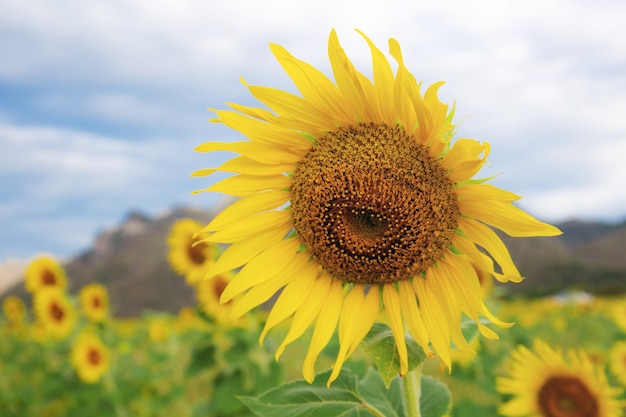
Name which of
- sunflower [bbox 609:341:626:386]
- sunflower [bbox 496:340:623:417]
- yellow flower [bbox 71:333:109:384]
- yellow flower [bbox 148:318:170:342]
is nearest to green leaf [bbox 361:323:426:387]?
sunflower [bbox 496:340:623:417]

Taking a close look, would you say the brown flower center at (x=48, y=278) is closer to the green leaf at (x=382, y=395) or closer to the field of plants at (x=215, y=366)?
the field of plants at (x=215, y=366)

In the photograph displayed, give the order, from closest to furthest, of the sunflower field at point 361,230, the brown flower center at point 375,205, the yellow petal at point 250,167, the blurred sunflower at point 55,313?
1. the sunflower field at point 361,230
2. the brown flower center at point 375,205
3. the yellow petal at point 250,167
4. the blurred sunflower at point 55,313

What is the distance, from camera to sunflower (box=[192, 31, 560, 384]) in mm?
1805

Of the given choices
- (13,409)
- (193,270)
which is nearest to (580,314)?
(193,270)

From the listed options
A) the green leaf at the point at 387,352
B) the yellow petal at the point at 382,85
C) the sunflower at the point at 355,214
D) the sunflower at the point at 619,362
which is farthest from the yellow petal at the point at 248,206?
the sunflower at the point at 619,362

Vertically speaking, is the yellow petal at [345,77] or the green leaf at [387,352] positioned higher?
the yellow petal at [345,77]

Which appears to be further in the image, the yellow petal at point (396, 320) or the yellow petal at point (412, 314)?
the yellow petal at point (412, 314)

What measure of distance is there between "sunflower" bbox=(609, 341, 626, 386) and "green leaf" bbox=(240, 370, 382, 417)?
395 cm

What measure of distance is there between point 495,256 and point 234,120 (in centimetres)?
96

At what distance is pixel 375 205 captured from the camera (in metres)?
1.91

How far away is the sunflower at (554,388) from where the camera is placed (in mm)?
3568

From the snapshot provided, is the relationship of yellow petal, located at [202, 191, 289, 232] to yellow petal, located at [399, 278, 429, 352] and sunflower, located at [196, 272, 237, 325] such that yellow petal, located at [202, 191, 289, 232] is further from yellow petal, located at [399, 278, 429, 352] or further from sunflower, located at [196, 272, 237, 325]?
sunflower, located at [196, 272, 237, 325]

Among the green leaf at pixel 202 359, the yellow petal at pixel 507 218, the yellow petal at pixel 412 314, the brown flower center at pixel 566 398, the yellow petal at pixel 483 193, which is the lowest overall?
the brown flower center at pixel 566 398

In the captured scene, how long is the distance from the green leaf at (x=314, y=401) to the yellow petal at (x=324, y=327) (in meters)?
0.11
